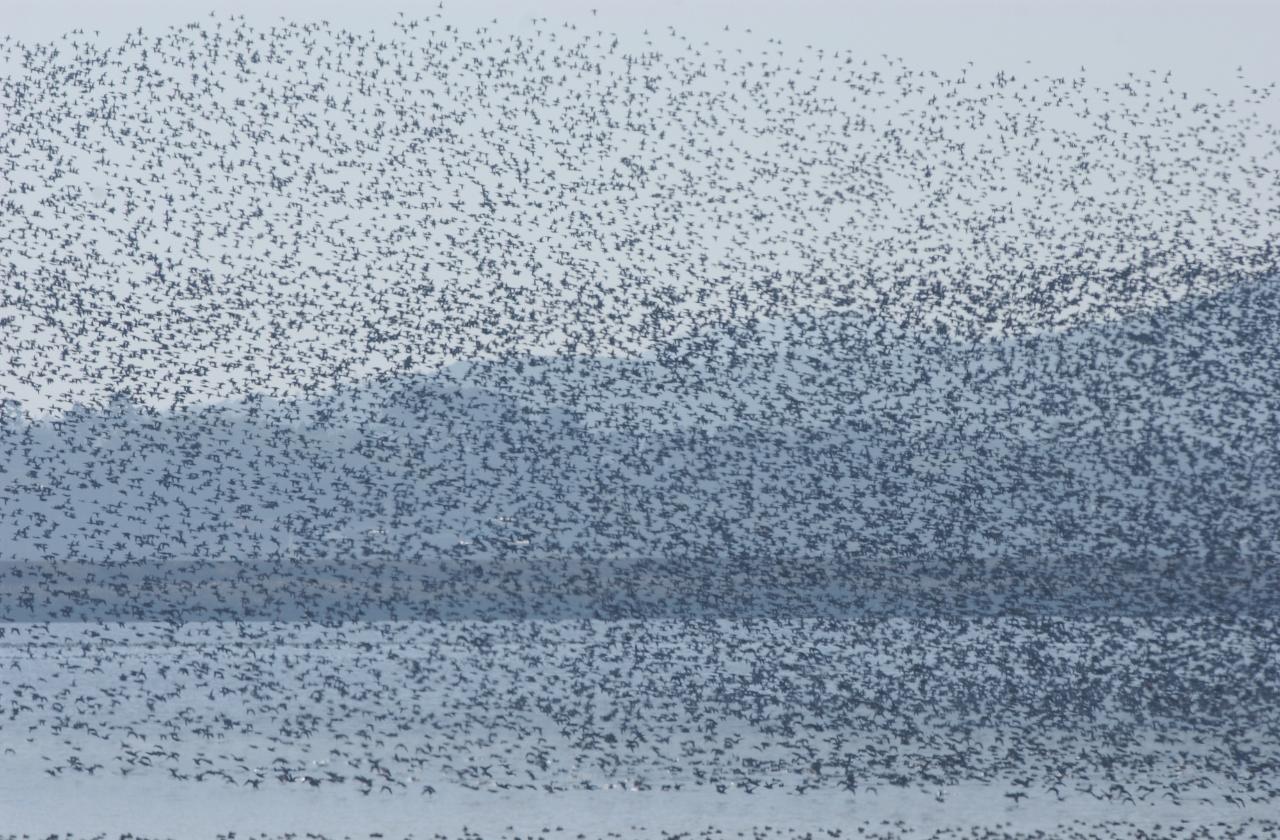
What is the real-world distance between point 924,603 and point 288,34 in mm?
5074

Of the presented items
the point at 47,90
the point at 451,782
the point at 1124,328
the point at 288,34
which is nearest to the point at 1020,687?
the point at 1124,328

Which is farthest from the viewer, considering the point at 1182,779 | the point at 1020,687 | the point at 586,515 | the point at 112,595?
the point at 112,595

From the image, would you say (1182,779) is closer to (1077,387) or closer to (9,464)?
(1077,387)

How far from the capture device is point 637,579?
9.03m

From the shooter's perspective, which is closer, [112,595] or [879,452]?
[879,452]

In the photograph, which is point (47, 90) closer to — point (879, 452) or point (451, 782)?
point (451, 782)

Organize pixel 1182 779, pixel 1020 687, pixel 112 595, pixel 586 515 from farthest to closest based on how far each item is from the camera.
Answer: pixel 112 595 → pixel 586 515 → pixel 1020 687 → pixel 1182 779

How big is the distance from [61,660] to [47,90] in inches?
137


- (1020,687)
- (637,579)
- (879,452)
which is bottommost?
(1020,687)

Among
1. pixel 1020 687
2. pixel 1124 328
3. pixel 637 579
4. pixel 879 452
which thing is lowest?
pixel 1020 687

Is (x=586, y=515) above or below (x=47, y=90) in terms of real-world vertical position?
below

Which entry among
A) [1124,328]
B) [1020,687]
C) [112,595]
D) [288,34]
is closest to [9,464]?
[112,595]

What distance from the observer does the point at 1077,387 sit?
9016 millimetres

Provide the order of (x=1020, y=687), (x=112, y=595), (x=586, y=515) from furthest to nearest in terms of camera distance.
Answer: (x=112, y=595) → (x=586, y=515) → (x=1020, y=687)
